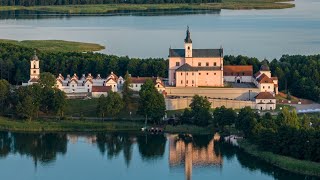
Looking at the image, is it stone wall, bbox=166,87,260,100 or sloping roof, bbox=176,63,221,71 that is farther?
sloping roof, bbox=176,63,221,71

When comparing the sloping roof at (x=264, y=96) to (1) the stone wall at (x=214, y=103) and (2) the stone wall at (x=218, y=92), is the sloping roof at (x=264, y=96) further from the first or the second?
(2) the stone wall at (x=218, y=92)

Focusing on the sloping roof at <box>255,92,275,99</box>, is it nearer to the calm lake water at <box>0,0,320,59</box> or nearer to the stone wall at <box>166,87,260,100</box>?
the stone wall at <box>166,87,260,100</box>

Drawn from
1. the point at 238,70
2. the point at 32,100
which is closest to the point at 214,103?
the point at 238,70

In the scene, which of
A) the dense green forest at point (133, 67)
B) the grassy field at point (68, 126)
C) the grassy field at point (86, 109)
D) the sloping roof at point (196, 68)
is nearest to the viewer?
the grassy field at point (68, 126)

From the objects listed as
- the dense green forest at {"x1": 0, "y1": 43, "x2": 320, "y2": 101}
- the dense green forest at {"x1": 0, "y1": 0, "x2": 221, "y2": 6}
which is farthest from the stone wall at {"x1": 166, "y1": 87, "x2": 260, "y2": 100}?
the dense green forest at {"x1": 0, "y1": 0, "x2": 221, "y2": 6}

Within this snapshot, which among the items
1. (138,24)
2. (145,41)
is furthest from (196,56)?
(138,24)

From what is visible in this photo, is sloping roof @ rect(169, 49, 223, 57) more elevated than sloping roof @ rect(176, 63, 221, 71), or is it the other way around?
sloping roof @ rect(169, 49, 223, 57)

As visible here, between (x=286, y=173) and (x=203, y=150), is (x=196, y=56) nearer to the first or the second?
(x=203, y=150)

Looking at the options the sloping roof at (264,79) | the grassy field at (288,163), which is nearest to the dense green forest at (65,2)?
the sloping roof at (264,79)
